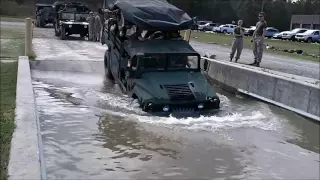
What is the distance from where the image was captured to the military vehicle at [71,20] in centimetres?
2749

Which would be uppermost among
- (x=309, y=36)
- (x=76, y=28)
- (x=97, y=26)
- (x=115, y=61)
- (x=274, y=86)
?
(x=97, y=26)

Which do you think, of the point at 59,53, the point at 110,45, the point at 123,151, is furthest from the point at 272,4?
the point at 123,151

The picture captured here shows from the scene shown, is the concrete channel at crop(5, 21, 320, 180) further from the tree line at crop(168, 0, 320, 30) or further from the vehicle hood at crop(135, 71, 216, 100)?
the tree line at crop(168, 0, 320, 30)

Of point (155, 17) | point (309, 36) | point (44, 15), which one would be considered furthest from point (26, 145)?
point (309, 36)

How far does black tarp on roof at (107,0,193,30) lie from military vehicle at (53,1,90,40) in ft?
50.5

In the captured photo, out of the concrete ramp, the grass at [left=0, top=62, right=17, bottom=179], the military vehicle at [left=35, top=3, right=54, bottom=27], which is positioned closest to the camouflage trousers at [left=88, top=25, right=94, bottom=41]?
the concrete ramp

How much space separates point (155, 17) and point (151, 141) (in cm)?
490

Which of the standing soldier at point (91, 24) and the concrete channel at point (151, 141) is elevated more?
the standing soldier at point (91, 24)

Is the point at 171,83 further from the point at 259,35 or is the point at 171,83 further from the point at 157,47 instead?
the point at 259,35

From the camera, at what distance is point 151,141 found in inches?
306

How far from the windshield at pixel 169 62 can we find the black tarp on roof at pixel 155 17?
3.59 ft

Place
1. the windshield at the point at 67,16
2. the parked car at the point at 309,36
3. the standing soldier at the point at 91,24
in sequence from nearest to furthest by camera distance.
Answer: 1. the standing soldier at the point at 91,24
2. the windshield at the point at 67,16
3. the parked car at the point at 309,36

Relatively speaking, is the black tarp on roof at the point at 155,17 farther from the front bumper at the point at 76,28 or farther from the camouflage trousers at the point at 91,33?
the front bumper at the point at 76,28

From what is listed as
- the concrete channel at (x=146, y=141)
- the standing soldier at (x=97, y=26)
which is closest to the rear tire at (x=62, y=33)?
the standing soldier at (x=97, y=26)
